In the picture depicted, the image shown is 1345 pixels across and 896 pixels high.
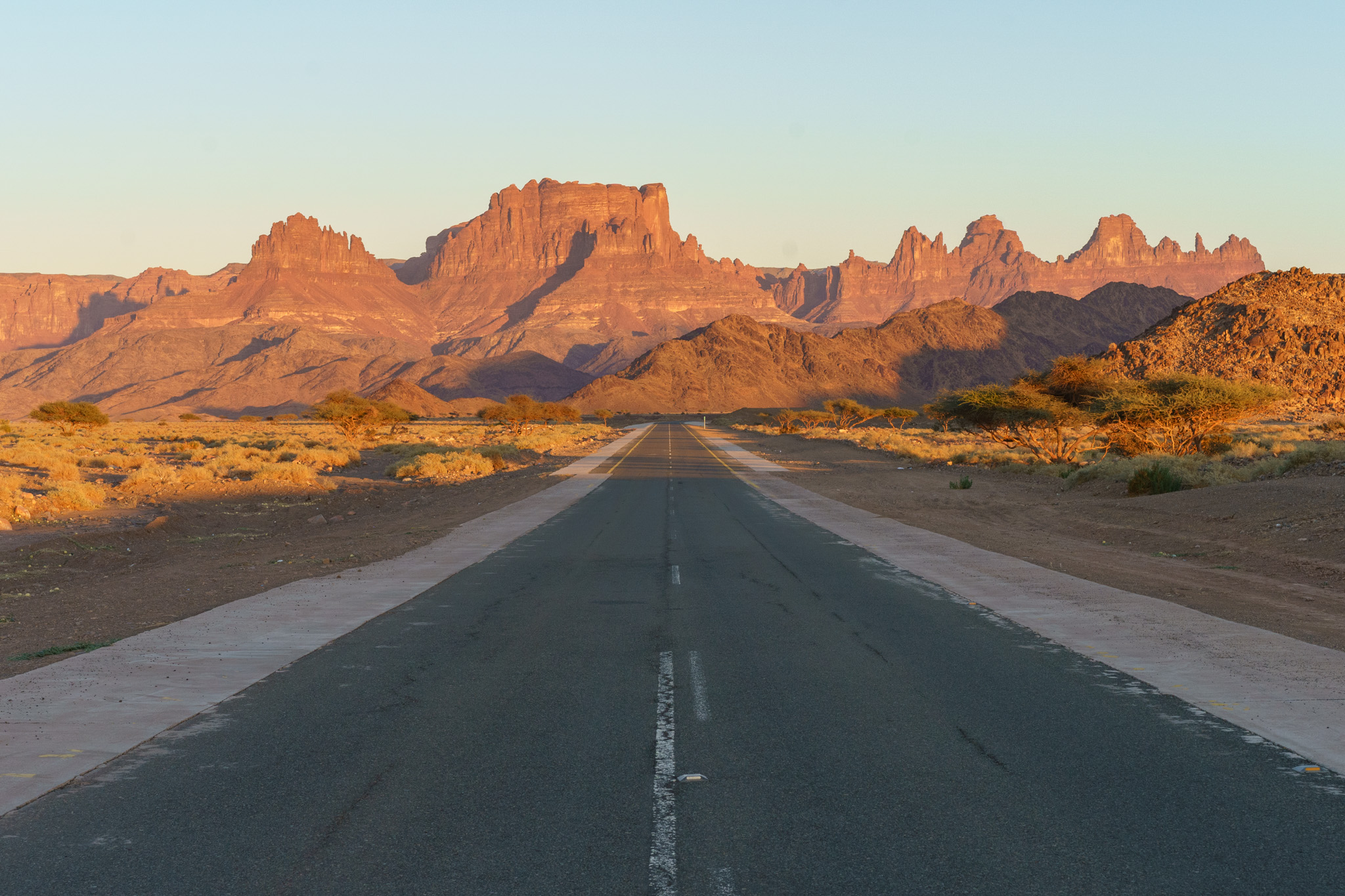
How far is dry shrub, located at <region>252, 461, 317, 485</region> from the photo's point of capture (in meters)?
35.4

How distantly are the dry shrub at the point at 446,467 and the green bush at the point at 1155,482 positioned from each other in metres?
28.0

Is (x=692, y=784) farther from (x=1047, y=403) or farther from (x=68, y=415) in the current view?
(x=68, y=415)

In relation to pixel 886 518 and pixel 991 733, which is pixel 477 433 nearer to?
pixel 886 518

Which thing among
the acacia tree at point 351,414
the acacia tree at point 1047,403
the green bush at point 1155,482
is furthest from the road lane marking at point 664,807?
the acacia tree at point 351,414

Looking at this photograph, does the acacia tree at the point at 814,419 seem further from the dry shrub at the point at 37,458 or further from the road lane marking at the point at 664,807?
the road lane marking at the point at 664,807

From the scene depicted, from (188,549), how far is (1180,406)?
36044mm

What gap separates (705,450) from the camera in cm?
6462

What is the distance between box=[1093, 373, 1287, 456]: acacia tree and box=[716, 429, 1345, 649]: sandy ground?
5535mm

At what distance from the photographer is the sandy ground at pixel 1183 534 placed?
1306 cm

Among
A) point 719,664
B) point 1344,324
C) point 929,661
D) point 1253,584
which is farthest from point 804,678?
point 1344,324

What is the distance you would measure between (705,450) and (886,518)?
3978 centimetres

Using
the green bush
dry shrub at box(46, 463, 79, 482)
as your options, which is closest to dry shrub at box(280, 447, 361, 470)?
dry shrub at box(46, 463, 79, 482)

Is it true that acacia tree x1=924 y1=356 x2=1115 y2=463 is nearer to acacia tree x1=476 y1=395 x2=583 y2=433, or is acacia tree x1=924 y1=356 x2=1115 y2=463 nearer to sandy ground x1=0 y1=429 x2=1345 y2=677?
sandy ground x1=0 y1=429 x2=1345 y2=677

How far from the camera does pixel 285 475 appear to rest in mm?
35906
